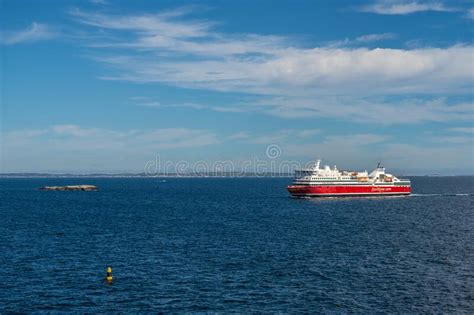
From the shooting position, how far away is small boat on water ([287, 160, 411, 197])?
16812 cm

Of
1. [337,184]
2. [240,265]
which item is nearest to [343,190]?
[337,184]

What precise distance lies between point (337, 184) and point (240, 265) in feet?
377

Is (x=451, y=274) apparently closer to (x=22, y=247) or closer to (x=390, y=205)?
(x=22, y=247)

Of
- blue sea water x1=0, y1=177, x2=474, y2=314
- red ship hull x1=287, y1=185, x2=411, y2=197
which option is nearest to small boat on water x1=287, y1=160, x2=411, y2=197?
red ship hull x1=287, y1=185, x2=411, y2=197

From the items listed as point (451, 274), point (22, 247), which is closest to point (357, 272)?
point (451, 274)

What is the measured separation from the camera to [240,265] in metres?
62.2

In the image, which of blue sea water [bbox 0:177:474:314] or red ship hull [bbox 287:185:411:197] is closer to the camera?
blue sea water [bbox 0:177:474:314]

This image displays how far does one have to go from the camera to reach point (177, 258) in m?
66.8

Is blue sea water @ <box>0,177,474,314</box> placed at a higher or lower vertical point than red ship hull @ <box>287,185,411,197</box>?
lower

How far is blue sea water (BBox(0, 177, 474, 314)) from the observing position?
47.5 metres

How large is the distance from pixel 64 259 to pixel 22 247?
13948 mm

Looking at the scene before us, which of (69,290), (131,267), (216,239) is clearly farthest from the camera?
(216,239)

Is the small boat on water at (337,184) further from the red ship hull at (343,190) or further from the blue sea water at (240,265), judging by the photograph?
the blue sea water at (240,265)

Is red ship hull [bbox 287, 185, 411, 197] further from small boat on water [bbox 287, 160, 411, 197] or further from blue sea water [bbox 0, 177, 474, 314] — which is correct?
blue sea water [bbox 0, 177, 474, 314]
